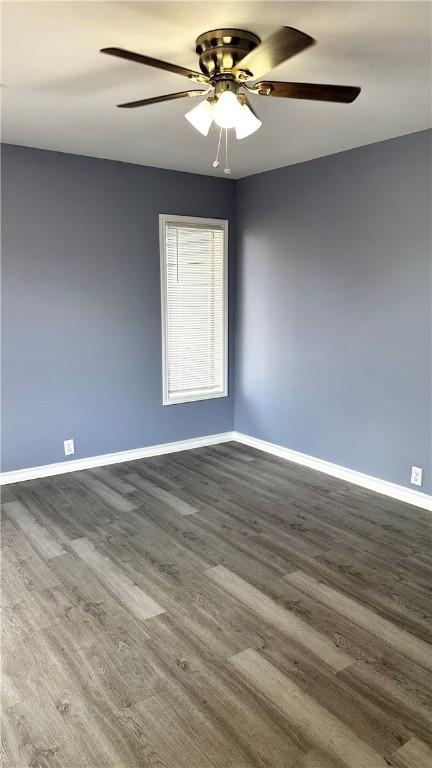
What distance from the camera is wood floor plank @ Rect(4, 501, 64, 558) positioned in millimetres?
3111

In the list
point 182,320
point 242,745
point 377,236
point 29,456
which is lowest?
point 242,745

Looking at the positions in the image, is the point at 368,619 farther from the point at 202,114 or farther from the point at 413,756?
the point at 202,114

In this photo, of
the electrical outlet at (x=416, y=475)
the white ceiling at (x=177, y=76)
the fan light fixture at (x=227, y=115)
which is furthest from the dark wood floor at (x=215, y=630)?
the white ceiling at (x=177, y=76)

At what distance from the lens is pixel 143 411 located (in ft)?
15.7

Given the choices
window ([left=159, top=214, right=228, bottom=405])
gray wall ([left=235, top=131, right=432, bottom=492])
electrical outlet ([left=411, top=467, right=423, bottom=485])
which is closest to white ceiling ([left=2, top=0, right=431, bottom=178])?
gray wall ([left=235, top=131, right=432, bottom=492])

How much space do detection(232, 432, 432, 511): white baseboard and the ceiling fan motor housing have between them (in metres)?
2.92

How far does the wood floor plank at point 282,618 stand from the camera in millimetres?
2207

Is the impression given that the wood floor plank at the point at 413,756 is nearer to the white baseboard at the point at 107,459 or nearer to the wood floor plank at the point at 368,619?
the wood floor plank at the point at 368,619

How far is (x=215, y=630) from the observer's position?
237 centimetres

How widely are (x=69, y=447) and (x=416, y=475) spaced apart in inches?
107

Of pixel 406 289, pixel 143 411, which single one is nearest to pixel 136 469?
pixel 143 411

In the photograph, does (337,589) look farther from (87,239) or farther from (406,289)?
(87,239)

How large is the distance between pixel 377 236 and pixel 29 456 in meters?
3.16

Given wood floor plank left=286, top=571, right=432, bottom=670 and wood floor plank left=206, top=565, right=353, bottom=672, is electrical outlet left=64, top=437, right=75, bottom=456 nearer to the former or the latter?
wood floor plank left=206, top=565, right=353, bottom=672
